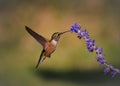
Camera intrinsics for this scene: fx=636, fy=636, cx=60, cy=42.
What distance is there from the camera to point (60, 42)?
30.8ft

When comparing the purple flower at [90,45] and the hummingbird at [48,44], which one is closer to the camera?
the purple flower at [90,45]

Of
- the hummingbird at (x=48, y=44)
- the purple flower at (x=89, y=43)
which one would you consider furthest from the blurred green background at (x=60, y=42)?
the purple flower at (x=89, y=43)

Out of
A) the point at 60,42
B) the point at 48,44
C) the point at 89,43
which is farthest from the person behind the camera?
the point at 60,42

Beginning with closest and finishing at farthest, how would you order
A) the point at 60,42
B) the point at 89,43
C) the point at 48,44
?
the point at 89,43 → the point at 48,44 → the point at 60,42

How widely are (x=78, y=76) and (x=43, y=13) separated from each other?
1.94m

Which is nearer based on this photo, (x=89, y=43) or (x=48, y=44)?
(x=89, y=43)

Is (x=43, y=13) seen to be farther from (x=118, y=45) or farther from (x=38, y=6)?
(x=118, y=45)

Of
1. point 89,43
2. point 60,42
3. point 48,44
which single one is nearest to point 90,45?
point 89,43

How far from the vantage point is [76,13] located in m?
9.95

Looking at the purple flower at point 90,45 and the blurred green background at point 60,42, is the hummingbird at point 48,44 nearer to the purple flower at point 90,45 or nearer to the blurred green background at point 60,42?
the purple flower at point 90,45

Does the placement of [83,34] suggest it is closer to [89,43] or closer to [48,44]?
[89,43]

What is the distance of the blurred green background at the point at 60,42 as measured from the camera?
8.05 meters

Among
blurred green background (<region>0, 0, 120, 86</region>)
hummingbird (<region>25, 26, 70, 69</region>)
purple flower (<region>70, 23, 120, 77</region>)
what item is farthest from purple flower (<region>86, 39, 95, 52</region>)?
blurred green background (<region>0, 0, 120, 86</region>)

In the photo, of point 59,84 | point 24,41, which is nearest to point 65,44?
point 24,41
